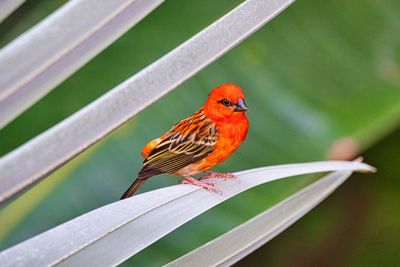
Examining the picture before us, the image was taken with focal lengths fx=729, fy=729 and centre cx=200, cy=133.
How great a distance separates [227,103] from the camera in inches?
19.0

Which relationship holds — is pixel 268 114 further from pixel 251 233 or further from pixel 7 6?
pixel 7 6

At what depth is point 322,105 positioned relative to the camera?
0.64 m

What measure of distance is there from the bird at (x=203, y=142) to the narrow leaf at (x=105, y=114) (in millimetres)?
134

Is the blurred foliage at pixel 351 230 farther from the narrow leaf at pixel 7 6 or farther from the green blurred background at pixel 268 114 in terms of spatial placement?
the narrow leaf at pixel 7 6

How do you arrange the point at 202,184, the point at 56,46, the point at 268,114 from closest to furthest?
the point at 56,46 < the point at 202,184 < the point at 268,114

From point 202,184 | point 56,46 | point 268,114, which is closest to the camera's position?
point 56,46

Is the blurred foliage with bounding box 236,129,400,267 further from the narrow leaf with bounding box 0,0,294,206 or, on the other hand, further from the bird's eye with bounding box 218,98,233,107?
the narrow leaf with bounding box 0,0,294,206

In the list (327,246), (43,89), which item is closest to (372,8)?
(327,246)

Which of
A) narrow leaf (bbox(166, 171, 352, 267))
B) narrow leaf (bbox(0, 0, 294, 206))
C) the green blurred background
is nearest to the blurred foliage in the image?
the green blurred background

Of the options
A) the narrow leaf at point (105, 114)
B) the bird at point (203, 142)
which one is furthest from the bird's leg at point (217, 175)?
the narrow leaf at point (105, 114)

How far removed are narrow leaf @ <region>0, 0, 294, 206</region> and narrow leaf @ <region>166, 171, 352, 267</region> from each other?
0.15 meters

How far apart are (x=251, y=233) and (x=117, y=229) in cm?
15

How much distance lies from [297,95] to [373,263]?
0.21 metres

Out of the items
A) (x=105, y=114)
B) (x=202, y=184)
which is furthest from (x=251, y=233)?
(x=105, y=114)
